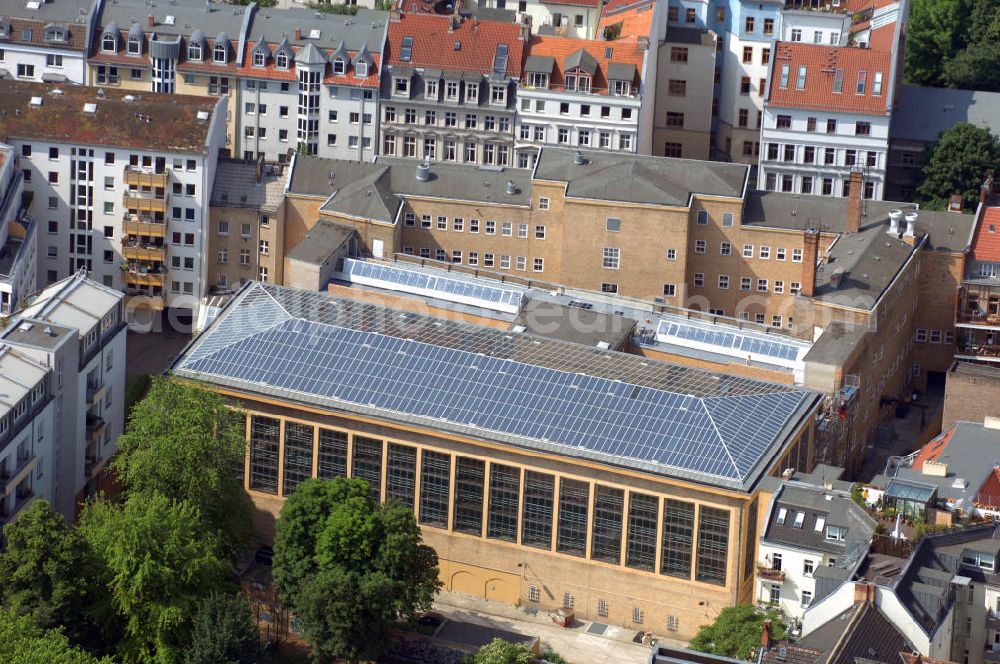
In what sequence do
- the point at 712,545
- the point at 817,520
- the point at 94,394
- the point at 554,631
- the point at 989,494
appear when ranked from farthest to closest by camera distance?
the point at 94,394 < the point at 554,631 < the point at 989,494 < the point at 712,545 < the point at 817,520

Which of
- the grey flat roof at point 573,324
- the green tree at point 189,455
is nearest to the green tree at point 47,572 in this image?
the green tree at point 189,455

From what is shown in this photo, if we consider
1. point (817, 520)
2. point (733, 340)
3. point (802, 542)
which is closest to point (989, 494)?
point (817, 520)

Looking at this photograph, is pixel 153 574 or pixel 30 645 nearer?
pixel 30 645

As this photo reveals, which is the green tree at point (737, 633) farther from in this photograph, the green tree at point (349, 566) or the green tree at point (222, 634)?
the green tree at point (222, 634)

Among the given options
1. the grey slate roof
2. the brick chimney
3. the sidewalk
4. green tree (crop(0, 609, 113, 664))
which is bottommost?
the sidewalk

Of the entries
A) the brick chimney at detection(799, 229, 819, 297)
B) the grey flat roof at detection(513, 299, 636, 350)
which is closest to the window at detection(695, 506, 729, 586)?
the grey flat roof at detection(513, 299, 636, 350)

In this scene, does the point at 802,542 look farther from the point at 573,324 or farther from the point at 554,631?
the point at 573,324

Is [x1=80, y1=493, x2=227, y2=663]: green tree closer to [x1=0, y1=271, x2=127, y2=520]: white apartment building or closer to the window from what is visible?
[x1=0, y1=271, x2=127, y2=520]: white apartment building
